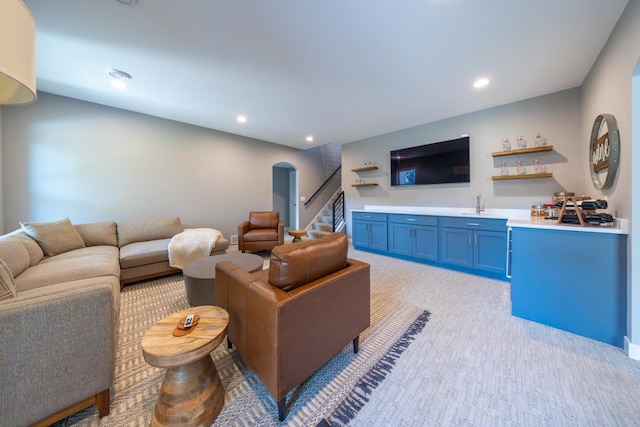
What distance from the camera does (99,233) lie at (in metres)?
3.10

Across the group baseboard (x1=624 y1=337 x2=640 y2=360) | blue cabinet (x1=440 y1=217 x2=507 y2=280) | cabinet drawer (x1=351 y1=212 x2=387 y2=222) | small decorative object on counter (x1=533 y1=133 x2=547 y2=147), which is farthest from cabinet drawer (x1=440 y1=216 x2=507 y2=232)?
baseboard (x1=624 y1=337 x2=640 y2=360)

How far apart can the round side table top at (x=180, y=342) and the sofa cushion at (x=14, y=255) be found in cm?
183

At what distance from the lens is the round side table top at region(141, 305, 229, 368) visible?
0.97 metres

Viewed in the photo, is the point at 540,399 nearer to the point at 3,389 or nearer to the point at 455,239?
the point at 455,239

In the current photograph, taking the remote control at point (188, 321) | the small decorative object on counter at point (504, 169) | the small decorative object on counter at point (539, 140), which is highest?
the small decorative object on counter at point (539, 140)

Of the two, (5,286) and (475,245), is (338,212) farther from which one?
(5,286)

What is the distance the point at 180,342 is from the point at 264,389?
627mm

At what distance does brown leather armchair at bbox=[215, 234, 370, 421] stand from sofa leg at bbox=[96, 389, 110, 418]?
64 centimetres

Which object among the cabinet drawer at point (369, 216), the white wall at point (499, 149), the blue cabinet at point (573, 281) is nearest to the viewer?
the blue cabinet at point (573, 281)

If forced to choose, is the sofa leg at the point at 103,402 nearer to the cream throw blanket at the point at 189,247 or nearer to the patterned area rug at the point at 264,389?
the patterned area rug at the point at 264,389

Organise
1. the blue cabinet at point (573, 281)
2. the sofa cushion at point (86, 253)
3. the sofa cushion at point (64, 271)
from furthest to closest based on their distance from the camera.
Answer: the sofa cushion at point (86, 253)
the sofa cushion at point (64, 271)
the blue cabinet at point (573, 281)

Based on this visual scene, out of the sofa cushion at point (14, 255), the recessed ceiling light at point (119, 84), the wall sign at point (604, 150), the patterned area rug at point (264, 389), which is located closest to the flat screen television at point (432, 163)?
the wall sign at point (604, 150)

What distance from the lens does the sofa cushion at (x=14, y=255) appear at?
72.0 inches

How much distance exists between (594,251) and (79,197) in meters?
6.01
